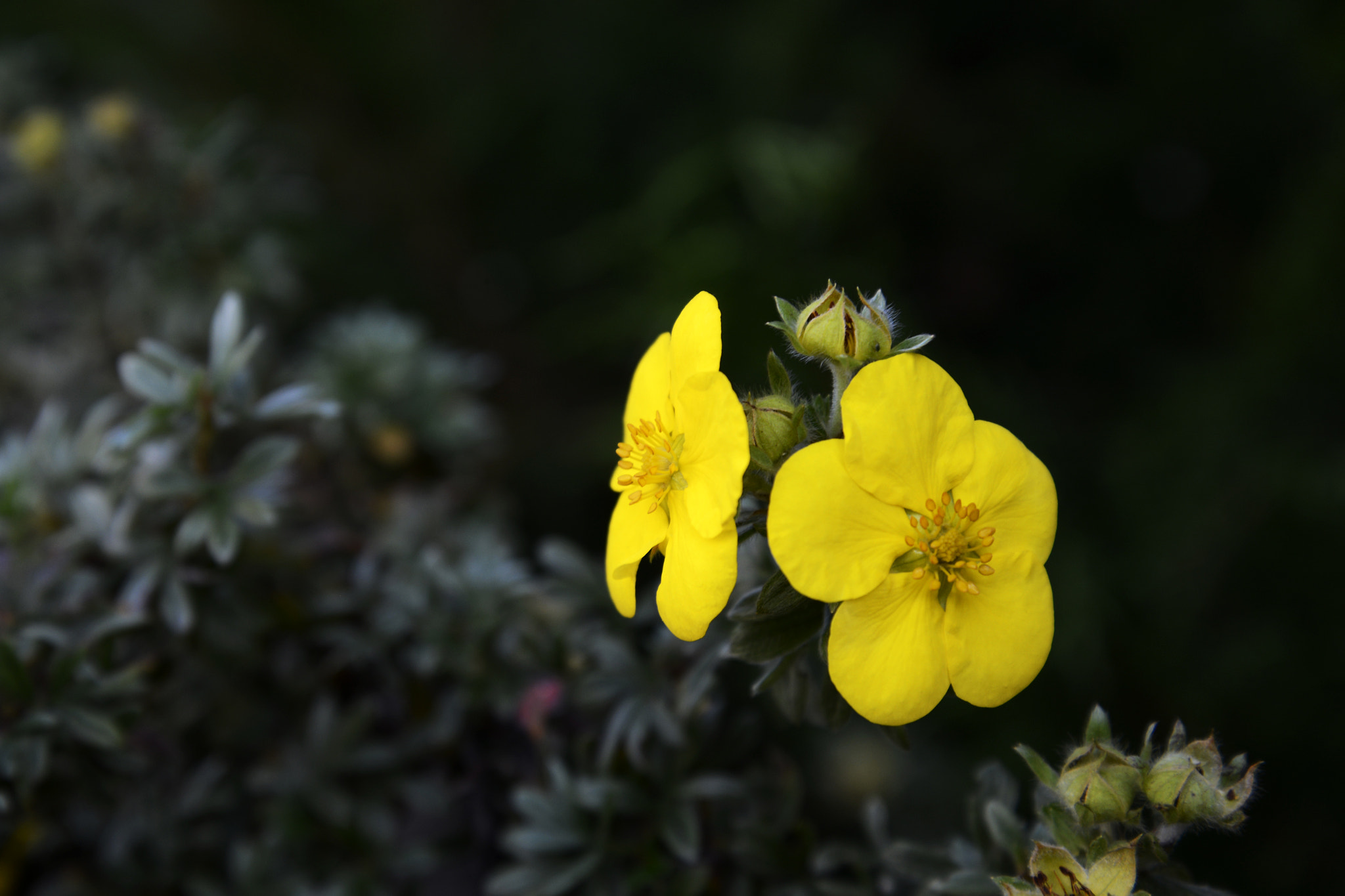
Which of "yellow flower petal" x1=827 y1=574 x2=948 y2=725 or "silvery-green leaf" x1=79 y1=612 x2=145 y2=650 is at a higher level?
"silvery-green leaf" x1=79 y1=612 x2=145 y2=650

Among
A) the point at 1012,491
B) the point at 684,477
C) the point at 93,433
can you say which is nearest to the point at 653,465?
the point at 684,477

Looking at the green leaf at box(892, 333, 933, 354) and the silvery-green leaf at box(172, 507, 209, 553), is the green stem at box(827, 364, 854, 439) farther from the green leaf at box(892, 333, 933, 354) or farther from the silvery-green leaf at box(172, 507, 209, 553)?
the silvery-green leaf at box(172, 507, 209, 553)

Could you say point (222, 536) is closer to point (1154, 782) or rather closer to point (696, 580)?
point (696, 580)

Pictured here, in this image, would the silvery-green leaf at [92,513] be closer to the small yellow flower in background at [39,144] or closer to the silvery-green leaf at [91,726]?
the silvery-green leaf at [91,726]

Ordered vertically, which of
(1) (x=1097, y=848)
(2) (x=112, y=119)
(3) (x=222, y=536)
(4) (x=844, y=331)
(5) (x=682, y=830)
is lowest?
(1) (x=1097, y=848)

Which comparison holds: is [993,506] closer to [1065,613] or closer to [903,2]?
[1065,613]

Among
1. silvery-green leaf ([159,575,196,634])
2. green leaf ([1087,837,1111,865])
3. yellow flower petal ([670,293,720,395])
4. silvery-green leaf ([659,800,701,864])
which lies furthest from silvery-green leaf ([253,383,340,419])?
green leaf ([1087,837,1111,865])
